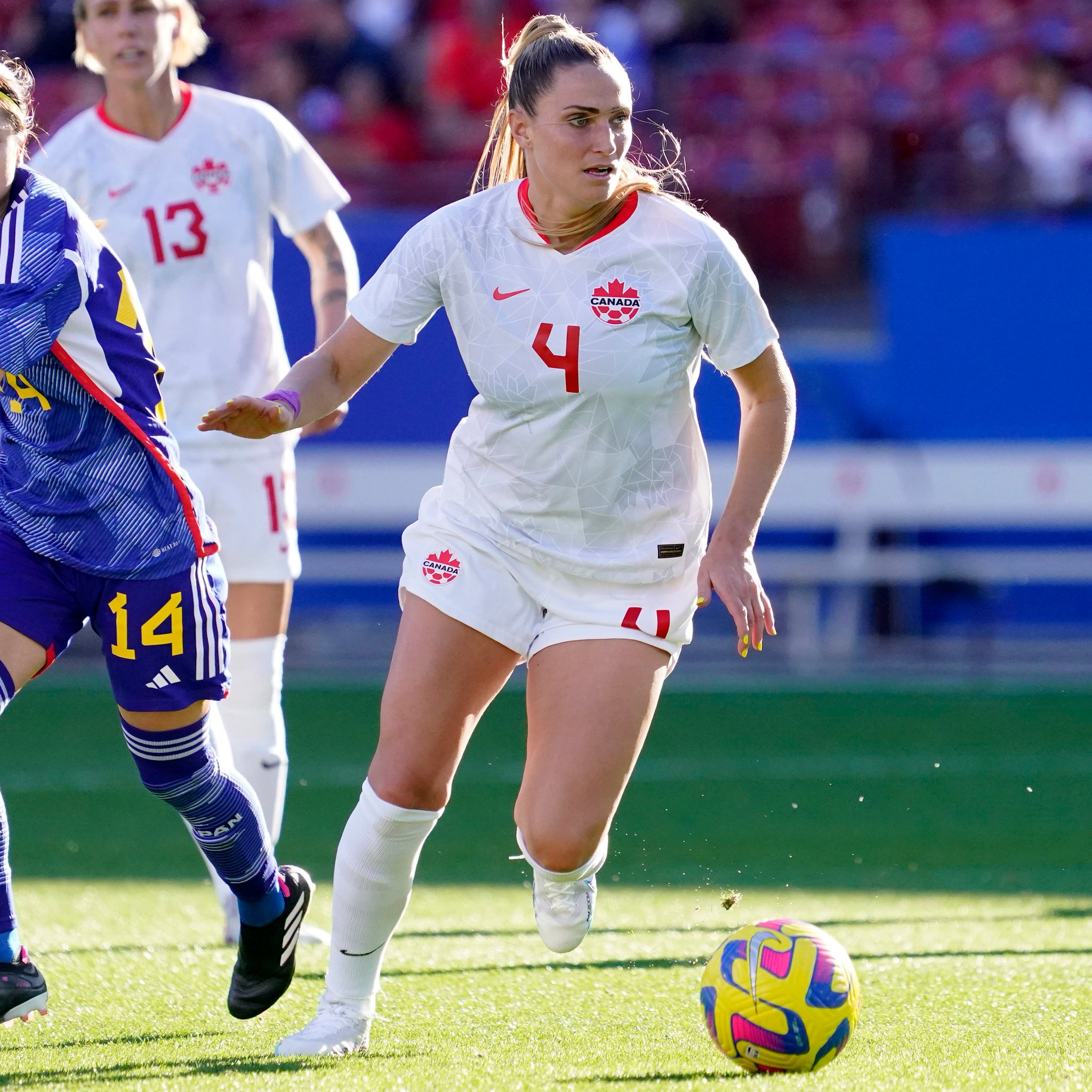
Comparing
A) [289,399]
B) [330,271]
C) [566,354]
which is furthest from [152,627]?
[330,271]

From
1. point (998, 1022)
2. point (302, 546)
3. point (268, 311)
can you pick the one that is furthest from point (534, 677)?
point (302, 546)

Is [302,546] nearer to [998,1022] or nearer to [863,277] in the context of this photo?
[863,277]

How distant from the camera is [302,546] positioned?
1257cm

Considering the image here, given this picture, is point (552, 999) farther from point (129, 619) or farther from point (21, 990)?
point (129, 619)

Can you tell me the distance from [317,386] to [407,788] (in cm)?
90

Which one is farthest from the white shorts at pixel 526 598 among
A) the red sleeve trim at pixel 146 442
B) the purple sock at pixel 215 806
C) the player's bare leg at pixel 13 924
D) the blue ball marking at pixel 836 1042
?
the blue ball marking at pixel 836 1042

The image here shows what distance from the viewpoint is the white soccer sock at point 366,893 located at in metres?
3.81

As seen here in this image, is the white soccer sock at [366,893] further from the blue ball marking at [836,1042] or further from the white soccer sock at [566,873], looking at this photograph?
the blue ball marking at [836,1042]

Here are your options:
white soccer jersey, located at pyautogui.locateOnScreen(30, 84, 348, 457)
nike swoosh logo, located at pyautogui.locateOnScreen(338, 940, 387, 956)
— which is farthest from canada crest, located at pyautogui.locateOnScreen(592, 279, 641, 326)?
white soccer jersey, located at pyautogui.locateOnScreen(30, 84, 348, 457)

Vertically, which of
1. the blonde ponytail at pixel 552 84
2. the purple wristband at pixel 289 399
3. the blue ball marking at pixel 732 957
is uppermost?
the blonde ponytail at pixel 552 84

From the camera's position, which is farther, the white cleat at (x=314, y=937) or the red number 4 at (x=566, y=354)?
the white cleat at (x=314, y=937)

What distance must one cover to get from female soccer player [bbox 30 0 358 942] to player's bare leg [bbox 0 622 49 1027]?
4.17 feet

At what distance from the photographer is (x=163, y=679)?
378 cm

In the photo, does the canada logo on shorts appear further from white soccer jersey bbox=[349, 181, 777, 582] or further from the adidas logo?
the adidas logo
